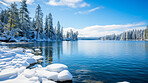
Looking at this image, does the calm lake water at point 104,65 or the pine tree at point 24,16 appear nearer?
the calm lake water at point 104,65

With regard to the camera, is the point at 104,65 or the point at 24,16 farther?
the point at 24,16

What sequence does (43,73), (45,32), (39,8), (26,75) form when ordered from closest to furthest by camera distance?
(26,75), (43,73), (39,8), (45,32)

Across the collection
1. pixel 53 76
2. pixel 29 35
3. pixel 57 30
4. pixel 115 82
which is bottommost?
pixel 115 82

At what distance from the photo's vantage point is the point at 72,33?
130500mm

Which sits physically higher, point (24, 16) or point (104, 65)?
point (24, 16)

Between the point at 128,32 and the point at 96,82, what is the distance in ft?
508

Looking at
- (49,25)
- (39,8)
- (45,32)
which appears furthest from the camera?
(49,25)

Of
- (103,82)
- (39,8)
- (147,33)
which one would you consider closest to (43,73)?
(103,82)

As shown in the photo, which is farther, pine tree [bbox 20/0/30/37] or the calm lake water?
pine tree [bbox 20/0/30/37]

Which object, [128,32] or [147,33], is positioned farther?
[128,32]

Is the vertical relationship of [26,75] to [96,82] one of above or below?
above

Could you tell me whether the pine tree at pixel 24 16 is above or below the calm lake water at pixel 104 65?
above

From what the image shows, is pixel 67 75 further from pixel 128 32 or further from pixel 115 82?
pixel 128 32

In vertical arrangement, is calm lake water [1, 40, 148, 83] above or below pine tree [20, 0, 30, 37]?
below
